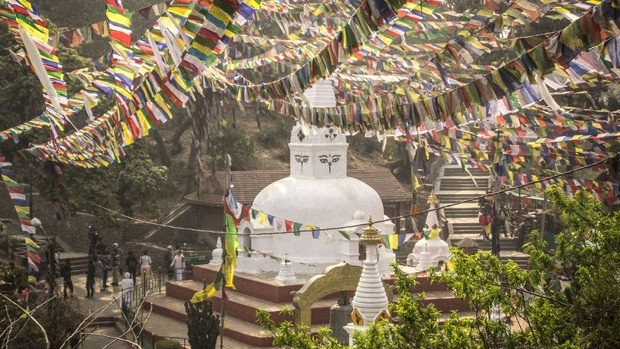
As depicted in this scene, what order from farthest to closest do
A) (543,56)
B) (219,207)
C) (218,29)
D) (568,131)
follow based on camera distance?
(219,207)
(568,131)
(218,29)
(543,56)

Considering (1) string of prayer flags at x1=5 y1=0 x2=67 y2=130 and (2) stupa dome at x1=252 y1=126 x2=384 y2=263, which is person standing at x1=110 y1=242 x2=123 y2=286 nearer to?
(2) stupa dome at x1=252 y1=126 x2=384 y2=263

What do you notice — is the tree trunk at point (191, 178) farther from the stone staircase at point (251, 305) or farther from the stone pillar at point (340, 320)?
the stone pillar at point (340, 320)

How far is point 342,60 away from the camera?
1052 cm

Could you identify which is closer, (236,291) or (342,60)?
Answer: (342,60)

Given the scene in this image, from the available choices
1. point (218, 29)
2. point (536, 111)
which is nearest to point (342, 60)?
point (218, 29)

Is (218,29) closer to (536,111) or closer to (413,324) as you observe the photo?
(413,324)

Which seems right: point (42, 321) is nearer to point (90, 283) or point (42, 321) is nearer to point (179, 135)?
point (90, 283)

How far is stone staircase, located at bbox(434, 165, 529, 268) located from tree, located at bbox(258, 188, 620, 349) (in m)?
19.0

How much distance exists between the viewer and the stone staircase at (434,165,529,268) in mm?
32938

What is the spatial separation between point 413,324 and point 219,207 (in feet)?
78.0

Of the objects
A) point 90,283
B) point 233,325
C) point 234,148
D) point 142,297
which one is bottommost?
point 233,325

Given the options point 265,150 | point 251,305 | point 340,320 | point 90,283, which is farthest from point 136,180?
point 265,150

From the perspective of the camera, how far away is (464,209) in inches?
1545

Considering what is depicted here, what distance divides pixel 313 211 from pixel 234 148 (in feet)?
53.9
